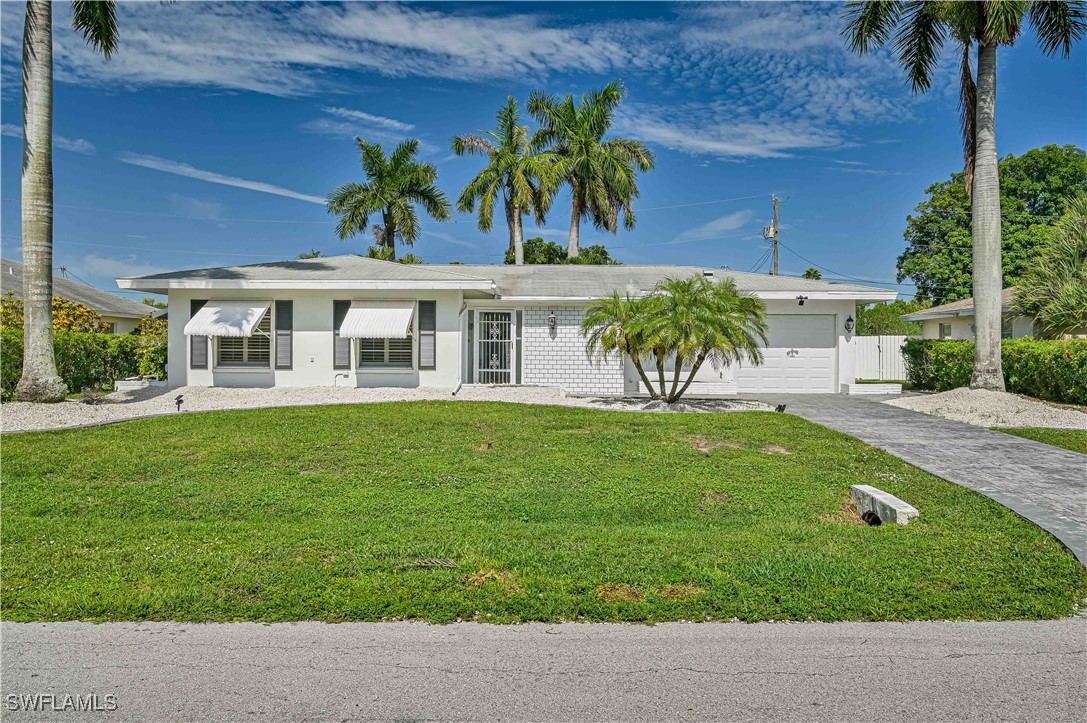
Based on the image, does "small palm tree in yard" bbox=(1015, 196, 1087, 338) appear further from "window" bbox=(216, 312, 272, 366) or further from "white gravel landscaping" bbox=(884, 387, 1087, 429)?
"window" bbox=(216, 312, 272, 366)

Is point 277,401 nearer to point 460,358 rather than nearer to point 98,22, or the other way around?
point 460,358

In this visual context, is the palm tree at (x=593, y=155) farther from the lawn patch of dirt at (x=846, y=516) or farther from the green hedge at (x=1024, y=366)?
the lawn patch of dirt at (x=846, y=516)

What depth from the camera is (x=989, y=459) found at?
9625mm

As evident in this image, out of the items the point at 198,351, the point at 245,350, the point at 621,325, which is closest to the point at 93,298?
the point at 198,351

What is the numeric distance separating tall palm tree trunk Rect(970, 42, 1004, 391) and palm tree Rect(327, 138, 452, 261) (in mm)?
21782

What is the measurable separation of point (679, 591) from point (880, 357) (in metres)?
24.8

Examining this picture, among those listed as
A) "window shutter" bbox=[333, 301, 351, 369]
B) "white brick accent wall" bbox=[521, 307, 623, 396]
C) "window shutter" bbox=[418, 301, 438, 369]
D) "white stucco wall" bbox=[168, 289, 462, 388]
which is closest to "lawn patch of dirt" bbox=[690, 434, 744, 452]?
"white brick accent wall" bbox=[521, 307, 623, 396]

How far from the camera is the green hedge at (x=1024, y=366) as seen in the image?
1520 cm

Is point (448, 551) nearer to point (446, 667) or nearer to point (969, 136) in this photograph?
point (446, 667)

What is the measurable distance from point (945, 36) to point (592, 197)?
16452 millimetres

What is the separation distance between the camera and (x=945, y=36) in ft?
55.4

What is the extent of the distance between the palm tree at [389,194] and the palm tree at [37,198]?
16.8 metres

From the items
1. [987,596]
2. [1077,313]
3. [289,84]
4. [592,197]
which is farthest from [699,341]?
[592,197]

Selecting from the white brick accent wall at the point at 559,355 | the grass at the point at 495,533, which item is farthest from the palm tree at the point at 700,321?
the white brick accent wall at the point at 559,355
